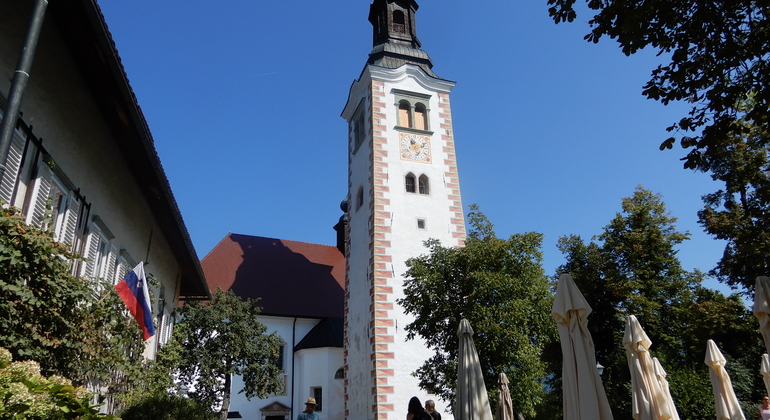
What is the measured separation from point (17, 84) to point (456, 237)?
19.9 m

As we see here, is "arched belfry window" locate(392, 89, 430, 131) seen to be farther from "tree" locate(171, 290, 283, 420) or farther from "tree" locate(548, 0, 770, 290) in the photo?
"tree" locate(548, 0, 770, 290)

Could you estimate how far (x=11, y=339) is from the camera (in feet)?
16.6

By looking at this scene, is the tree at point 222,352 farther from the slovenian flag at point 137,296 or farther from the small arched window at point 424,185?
the slovenian flag at point 137,296

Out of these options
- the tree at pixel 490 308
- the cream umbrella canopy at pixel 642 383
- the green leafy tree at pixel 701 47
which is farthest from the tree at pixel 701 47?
the tree at pixel 490 308

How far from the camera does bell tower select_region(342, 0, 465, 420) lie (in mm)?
20203

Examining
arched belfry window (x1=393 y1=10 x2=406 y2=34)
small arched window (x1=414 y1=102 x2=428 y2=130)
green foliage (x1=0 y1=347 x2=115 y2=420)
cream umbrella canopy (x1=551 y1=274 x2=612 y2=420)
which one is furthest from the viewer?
arched belfry window (x1=393 y1=10 x2=406 y2=34)

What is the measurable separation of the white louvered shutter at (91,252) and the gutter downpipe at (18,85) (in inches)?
190

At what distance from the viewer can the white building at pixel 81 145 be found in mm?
6160

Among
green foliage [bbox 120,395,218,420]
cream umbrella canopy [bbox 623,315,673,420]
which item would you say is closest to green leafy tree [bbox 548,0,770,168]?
cream umbrella canopy [bbox 623,315,673,420]

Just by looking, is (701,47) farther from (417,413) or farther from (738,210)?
(738,210)

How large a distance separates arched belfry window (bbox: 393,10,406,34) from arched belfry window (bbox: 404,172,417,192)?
8.98 metres

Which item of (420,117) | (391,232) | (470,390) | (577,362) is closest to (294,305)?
(391,232)

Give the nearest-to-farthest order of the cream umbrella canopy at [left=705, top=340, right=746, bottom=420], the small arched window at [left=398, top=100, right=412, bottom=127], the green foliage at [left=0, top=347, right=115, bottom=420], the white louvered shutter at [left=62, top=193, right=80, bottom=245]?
the green foliage at [left=0, top=347, right=115, bottom=420], the white louvered shutter at [left=62, top=193, right=80, bottom=245], the cream umbrella canopy at [left=705, top=340, right=746, bottom=420], the small arched window at [left=398, top=100, right=412, bottom=127]

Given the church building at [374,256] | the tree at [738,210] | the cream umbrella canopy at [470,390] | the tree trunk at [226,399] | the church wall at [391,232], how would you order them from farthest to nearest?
1. the tree trunk at [226,399]
2. the church building at [374,256]
3. the church wall at [391,232]
4. the tree at [738,210]
5. the cream umbrella canopy at [470,390]
